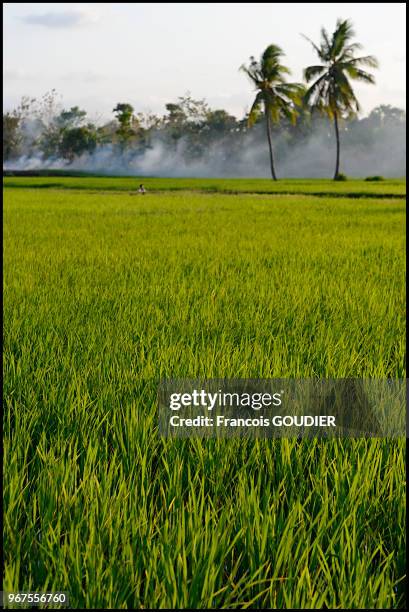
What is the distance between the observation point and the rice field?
1048mm

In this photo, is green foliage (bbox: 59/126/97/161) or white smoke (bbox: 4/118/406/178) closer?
green foliage (bbox: 59/126/97/161)

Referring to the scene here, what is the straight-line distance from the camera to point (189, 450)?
153cm

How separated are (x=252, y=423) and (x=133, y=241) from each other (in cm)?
497

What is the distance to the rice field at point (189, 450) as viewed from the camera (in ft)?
3.44

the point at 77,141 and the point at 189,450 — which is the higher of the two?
the point at 77,141

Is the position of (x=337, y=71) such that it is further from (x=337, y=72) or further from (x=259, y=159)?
(x=259, y=159)

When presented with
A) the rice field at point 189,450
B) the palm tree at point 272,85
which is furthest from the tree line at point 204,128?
the rice field at point 189,450

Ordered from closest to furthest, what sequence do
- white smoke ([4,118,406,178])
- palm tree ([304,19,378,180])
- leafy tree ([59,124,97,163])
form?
palm tree ([304,19,378,180]) < leafy tree ([59,124,97,163]) < white smoke ([4,118,406,178])

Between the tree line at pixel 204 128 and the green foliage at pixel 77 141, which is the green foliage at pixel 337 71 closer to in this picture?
the tree line at pixel 204 128

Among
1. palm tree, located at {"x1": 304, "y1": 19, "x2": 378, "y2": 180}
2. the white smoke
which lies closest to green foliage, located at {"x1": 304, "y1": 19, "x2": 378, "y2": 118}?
palm tree, located at {"x1": 304, "y1": 19, "x2": 378, "y2": 180}

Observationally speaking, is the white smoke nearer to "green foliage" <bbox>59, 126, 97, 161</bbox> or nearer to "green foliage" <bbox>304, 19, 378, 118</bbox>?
"green foliage" <bbox>59, 126, 97, 161</bbox>

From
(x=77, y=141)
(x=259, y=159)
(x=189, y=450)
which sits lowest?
(x=189, y=450)

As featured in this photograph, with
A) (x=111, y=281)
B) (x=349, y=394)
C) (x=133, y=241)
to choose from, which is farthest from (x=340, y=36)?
(x=349, y=394)

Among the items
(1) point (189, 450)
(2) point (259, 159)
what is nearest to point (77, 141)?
(2) point (259, 159)
